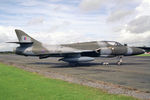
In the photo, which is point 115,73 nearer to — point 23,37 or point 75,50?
point 75,50

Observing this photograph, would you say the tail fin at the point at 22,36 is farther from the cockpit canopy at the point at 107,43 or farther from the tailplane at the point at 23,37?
the cockpit canopy at the point at 107,43

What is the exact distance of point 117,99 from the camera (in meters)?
5.61

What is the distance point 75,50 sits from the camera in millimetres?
21719

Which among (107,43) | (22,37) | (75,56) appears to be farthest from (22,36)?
(107,43)

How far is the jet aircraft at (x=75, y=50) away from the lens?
20.8m

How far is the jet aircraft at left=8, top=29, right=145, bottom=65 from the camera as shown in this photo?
2077 cm

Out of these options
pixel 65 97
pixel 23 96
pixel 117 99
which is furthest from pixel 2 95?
pixel 117 99

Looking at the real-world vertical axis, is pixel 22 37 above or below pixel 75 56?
above

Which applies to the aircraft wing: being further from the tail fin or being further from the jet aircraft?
the tail fin

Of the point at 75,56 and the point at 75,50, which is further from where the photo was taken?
the point at 75,50

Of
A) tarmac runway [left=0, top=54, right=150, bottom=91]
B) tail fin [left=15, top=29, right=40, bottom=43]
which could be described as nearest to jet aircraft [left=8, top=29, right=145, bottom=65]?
tail fin [left=15, top=29, right=40, bottom=43]

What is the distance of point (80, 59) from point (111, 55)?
14.0 ft

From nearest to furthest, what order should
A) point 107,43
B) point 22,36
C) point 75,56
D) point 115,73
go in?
point 115,73, point 75,56, point 107,43, point 22,36

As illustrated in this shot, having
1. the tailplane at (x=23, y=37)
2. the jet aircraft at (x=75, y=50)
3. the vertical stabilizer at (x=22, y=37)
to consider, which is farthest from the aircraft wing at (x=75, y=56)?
the vertical stabilizer at (x=22, y=37)
